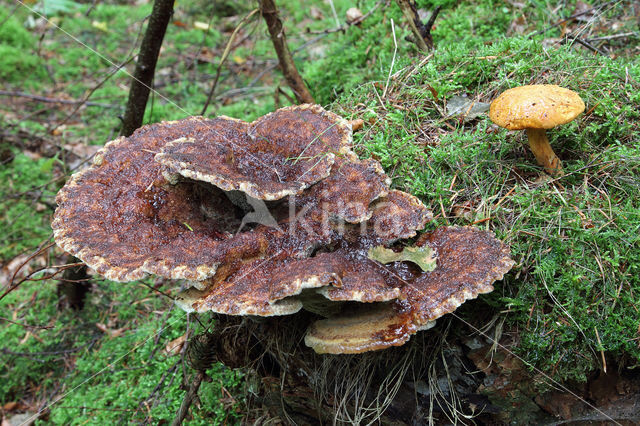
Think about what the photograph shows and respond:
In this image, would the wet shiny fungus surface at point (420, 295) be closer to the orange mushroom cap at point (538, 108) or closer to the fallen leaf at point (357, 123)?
the orange mushroom cap at point (538, 108)

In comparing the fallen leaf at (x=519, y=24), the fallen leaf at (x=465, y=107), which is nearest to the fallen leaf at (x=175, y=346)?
the fallen leaf at (x=465, y=107)

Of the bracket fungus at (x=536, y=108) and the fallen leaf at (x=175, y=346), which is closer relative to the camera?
the bracket fungus at (x=536, y=108)

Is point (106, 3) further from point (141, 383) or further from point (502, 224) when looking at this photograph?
point (502, 224)

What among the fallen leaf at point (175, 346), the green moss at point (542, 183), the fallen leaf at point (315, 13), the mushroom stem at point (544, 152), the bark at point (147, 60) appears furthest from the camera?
the fallen leaf at point (315, 13)

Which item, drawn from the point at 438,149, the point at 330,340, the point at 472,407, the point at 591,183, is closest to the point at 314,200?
the point at 330,340

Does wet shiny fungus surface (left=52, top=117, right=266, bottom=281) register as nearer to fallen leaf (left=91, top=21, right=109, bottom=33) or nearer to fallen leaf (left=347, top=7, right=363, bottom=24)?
fallen leaf (left=347, top=7, right=363, bottom=24)

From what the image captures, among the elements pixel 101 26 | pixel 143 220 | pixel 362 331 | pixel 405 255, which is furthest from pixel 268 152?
pixel 101 26

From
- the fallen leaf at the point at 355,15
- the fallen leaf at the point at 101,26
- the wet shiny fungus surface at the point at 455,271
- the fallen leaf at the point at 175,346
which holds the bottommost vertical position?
the fallen leaf at the point at 175,346
